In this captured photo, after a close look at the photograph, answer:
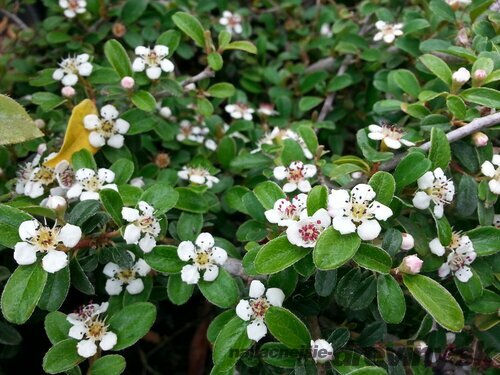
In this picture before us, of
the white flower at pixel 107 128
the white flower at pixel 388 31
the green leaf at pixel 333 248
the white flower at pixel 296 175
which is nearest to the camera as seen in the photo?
the green leaf at pixel 333 248

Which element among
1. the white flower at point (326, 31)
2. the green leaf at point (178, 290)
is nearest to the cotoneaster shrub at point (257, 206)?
the green leaf at point (178, 290)

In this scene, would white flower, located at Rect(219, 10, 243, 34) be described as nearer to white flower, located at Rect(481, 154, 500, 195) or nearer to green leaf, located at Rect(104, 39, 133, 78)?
green leaf, located at Rect(104, 39, 133, 78)

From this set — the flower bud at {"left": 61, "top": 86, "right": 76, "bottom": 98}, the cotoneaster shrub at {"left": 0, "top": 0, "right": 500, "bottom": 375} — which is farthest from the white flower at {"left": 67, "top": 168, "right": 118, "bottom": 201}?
the flower bud at {"left": 61, "top": 86, "right": 76, "bottom": 98}

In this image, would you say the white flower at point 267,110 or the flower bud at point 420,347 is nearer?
Result: the flower bud at point 420,347

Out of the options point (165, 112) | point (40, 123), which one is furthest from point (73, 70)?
point (165, 112)

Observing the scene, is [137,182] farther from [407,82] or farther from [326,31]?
[326,31]

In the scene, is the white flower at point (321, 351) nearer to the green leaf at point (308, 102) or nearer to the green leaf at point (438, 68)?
the green leaf at point (438, 68)
